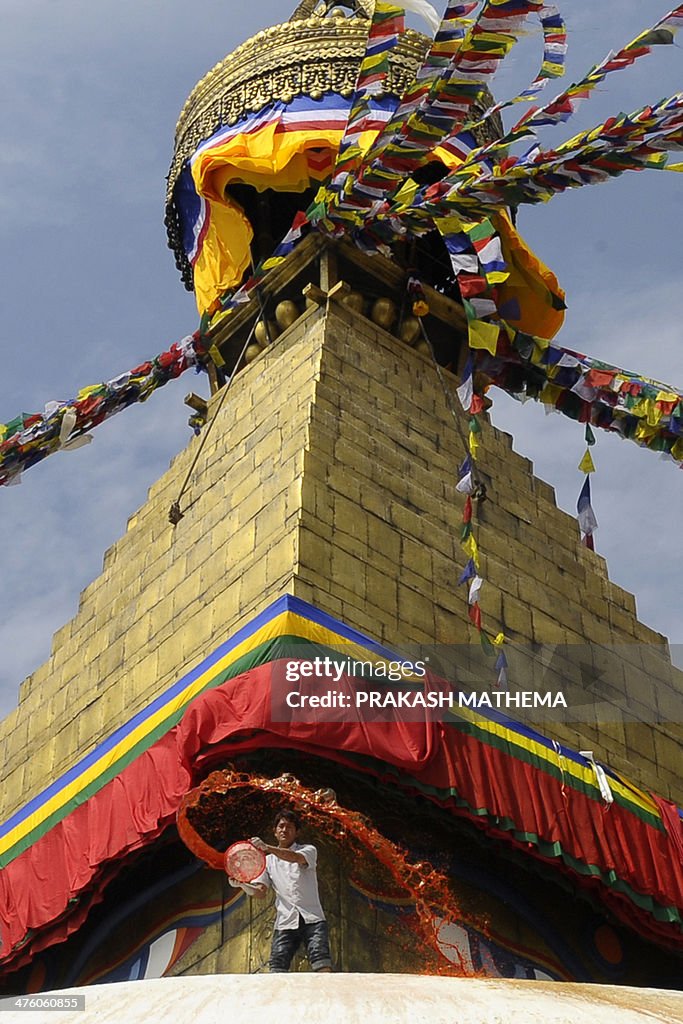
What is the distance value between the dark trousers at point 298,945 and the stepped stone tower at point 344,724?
0.46 meters

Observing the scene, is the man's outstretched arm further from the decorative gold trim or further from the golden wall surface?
the decorative gold trim

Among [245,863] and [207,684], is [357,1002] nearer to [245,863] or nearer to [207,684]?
[245,863]

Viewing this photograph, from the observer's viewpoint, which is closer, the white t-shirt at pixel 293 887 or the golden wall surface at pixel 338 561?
the white t-shirt at pixel 293 887

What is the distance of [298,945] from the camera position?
40.4 ft

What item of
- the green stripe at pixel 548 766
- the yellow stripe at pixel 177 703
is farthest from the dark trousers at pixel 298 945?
the yellow stripe at pixel 177 703

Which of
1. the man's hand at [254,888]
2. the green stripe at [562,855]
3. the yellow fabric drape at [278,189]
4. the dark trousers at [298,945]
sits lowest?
the dark trousers at [298,945]

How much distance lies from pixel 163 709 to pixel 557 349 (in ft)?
24.3

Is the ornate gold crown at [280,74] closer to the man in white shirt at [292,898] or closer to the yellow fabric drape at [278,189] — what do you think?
the yellow fabric drape at [278,189]

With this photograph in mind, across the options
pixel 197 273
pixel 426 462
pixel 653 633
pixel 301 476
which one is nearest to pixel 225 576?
pixel 301 476

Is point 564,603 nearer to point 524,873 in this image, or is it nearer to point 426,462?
point 426,462

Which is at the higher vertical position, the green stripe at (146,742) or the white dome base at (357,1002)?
the green stripe at (146,742)

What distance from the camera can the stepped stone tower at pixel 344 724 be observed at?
43.9 feet

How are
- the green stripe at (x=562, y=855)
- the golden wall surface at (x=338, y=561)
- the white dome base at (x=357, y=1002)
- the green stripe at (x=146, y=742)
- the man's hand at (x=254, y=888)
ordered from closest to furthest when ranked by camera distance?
the white dome base at (x=357, y=1002)
the man's hand at (x=254, y=888)
the green stripe at (x=562, y=855)
the green stripe at (x=146, y=742)
the golden wall surface at (x=338, y=561)

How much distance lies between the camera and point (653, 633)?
1839 cm
